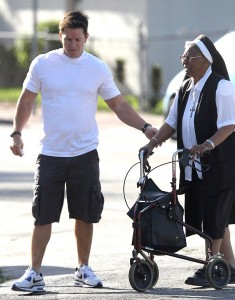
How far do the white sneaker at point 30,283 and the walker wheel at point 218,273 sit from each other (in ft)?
3.69

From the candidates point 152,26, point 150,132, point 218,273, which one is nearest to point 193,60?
point 150,132

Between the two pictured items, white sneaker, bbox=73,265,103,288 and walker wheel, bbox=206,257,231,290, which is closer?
walker wheel, bbox=206,257,231,290

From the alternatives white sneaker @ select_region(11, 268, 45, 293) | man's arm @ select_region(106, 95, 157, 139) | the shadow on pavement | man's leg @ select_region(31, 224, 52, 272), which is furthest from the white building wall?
white sneaker @ select_region(11, 268, 45, 293)

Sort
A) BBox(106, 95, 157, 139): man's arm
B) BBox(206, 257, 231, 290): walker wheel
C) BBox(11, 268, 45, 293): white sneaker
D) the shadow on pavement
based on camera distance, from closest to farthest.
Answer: BBox(206, 257, 231, 290): walker wheel → BBox(11, 268, 45, 293): white sneaker → BBox(106, 95, 157, 139): man's arm → the shadow on pavement

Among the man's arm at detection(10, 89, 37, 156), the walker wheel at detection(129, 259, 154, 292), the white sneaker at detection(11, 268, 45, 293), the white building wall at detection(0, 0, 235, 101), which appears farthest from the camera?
the white building wall at detection(0, 0, 235, 101)

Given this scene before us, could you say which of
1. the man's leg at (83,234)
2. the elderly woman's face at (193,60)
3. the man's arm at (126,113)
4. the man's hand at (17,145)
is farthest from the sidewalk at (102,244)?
the elderly woman's face at (193,60)

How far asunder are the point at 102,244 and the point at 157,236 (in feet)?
8.33

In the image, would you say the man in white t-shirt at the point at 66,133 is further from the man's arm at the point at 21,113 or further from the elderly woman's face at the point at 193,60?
the elderly woman's face at the point at 193,60

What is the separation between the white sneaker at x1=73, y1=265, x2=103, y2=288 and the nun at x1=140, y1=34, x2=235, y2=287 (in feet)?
2.08

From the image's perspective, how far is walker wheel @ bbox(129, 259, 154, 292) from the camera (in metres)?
7.43

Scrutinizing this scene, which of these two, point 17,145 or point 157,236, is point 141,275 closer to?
point 157,236

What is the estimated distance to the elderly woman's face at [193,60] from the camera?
763 centimetres

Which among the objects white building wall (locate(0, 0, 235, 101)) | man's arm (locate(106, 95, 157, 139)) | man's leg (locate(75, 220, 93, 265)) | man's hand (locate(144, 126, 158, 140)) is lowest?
man's leg (locate(75, 220, 93, 265))

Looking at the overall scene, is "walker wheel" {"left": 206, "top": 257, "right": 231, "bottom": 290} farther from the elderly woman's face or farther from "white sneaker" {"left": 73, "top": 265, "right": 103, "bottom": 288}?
the elderly woman's face
